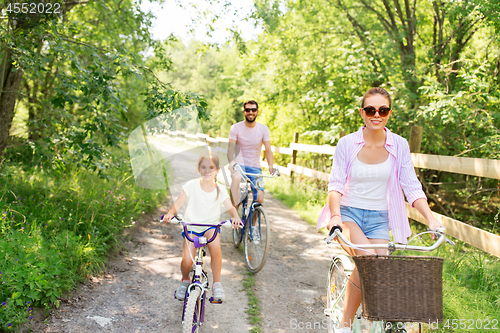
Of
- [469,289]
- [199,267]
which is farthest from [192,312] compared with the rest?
[469,289]

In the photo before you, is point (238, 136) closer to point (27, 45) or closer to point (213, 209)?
point (213, 209)

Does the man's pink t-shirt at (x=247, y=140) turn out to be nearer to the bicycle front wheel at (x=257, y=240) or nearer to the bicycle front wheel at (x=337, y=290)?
the bicycle front wheel at (x=257, y=240)

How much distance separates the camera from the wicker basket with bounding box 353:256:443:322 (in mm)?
1986

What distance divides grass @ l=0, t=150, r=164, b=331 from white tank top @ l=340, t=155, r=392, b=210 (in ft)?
9.34

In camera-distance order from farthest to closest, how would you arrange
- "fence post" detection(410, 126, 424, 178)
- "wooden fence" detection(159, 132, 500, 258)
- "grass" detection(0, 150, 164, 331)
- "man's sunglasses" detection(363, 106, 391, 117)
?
"fence post" detection(410, 126, 424, 178) < "grass" detection(0, 150, 164, 331) < "wooden fence" detection(159, 132, 500, 258) < "man's sunglasses" detection(363, 106, 391, 117)

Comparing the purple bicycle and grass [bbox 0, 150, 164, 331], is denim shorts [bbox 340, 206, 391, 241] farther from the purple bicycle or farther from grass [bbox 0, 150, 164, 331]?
grass [bbox 0, 150, 164, 331]

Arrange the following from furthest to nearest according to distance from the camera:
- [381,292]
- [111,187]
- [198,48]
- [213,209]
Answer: [198,48] < [111,187] < [213,209] < [381,292]

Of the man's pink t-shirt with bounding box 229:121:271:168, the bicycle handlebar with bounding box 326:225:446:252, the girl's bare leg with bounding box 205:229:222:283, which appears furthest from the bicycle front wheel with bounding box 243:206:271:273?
the bicycle handlebar with bounding box 326:225:446:252

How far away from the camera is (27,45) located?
484cm

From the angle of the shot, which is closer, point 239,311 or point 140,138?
point 140,138

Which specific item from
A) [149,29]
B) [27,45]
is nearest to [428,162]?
[27,45]

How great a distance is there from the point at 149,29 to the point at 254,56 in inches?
247

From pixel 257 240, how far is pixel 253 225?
0.77ft

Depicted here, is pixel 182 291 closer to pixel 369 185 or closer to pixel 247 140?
pixel 369 185
